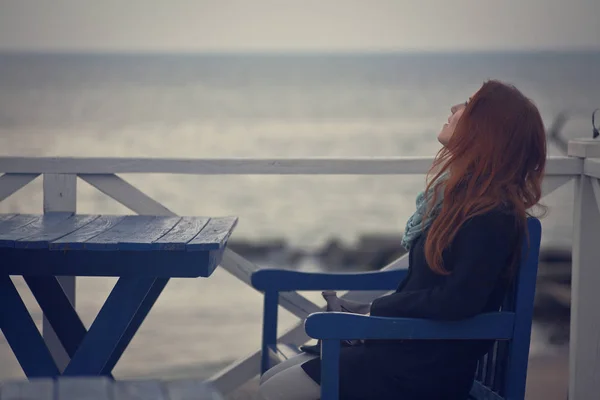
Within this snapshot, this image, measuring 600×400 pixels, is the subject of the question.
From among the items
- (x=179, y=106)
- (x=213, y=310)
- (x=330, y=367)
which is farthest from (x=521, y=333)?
(x=179, y=106)

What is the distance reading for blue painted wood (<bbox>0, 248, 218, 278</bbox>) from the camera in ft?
7.41

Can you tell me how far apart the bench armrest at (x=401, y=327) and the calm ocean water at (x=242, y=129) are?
349 centimetres

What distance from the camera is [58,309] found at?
111 inches

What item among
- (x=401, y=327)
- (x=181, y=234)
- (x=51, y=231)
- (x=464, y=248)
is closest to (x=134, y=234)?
(x=181, y=234)

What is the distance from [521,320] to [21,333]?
1.31 metres

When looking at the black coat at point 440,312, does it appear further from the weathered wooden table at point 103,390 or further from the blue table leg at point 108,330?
the weathered wooden table at point 103,390

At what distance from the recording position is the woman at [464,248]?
6.50ft

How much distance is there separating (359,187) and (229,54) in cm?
4944

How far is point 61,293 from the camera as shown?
2814 millimetres

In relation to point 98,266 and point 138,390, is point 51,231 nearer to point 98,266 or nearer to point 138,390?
point 98,266

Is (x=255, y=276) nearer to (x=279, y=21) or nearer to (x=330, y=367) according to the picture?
(x=330, y=367)

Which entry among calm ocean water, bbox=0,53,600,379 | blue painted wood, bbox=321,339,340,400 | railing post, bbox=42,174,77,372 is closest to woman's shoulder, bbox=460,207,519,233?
blue painted wood, bbox=321,339,340,400

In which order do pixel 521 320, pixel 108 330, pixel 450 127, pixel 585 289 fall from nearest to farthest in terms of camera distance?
1. pixel 521 320
2. pixel 450 127
3. pixel 108 330
4. pixel 585 289

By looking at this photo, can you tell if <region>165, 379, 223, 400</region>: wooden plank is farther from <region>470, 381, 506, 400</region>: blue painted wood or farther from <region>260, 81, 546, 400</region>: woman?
<region>470, 381, 506, 400</region>: blue painted wood
